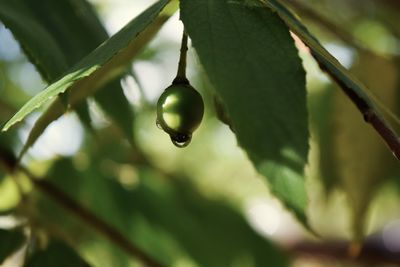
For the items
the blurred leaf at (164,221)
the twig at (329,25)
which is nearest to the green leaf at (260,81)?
the twig at (329,25)

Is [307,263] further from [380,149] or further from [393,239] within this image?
[380,149]

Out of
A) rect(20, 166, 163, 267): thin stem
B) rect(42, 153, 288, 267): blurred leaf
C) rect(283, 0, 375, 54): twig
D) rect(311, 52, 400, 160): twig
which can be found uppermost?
rect(283, 0, 375, 54): twig

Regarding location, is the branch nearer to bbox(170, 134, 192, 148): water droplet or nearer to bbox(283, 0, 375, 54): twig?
bbox(283, 0, 375, 54): twig

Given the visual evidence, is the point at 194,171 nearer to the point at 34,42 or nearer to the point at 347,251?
the point at 347,251

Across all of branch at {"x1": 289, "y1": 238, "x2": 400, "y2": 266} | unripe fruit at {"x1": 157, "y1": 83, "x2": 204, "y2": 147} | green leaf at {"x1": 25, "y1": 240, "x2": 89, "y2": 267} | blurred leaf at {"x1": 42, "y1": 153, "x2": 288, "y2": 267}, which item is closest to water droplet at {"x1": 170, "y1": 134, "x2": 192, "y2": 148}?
unripe fruit at {"x1": 157, "y1": 83, "x2": 204, "y2": 147}

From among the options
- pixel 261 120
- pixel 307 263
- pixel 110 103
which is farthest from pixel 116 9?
pixel 261 120
